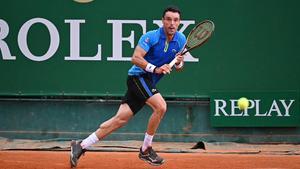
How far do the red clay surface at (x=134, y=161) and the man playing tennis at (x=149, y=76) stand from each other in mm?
367

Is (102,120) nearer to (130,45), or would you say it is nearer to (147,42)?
(130,45)

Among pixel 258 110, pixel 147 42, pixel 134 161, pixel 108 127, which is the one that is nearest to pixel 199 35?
pixel 147 42

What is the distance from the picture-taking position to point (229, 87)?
9234 mm

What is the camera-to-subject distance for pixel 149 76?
263 inches

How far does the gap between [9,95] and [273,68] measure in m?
3.60

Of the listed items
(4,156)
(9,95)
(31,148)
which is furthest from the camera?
(9,95)

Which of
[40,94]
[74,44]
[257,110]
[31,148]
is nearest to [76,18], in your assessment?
[74,44]

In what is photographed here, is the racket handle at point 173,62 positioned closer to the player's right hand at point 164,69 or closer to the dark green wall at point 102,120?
the player's right hand at point 164,69

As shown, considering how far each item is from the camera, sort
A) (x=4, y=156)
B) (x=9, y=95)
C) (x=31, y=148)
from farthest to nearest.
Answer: (x=9, y=95), (x=31, y=148), (x=4, y=156)

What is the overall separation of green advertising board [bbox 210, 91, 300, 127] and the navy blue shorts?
2.69 metres

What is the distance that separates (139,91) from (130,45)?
2665 millimetres

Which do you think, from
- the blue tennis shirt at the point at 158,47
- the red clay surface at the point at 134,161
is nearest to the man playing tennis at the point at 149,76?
the blue tennis shirt at the point at 158,47

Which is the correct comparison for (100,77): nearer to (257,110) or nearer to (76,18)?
(76,18)

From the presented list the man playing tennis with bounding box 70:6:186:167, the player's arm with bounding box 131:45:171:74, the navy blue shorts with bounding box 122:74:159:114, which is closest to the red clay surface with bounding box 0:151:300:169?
the man playing tennis with bounding box 70:6:186:167
